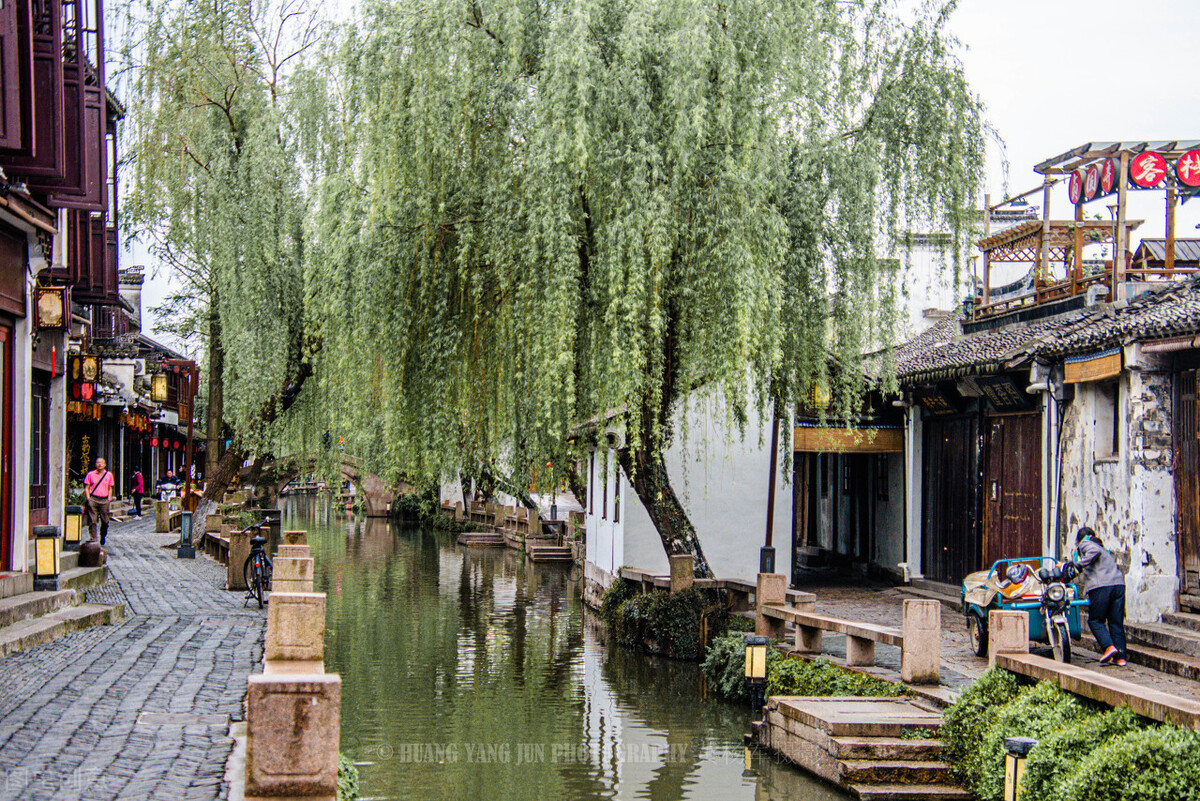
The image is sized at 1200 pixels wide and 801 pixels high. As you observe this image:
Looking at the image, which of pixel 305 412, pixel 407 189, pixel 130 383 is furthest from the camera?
pixel 130 383

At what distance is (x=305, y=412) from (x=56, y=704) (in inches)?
549

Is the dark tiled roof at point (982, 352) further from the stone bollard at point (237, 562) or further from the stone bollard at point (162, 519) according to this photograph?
the stone bollard at point (162, 519)

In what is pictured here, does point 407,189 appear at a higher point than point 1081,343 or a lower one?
higher

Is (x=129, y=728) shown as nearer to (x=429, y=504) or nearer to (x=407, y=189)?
(x=407, y=189)

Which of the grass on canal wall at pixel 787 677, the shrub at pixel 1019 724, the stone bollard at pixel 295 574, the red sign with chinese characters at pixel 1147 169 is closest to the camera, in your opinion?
the shrub at pixel 1019 724

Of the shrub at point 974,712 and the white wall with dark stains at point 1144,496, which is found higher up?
the white wall with dark stains at point 1144,496

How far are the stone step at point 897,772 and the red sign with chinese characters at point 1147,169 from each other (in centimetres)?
982

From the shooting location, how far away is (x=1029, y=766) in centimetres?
794

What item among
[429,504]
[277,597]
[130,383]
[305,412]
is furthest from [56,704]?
[429,504]

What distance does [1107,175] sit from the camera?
1617 centimetres

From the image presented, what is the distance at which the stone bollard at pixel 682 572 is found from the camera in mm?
15617

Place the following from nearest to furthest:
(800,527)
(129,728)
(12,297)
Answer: (129,728)
(12,297)
(800,527)

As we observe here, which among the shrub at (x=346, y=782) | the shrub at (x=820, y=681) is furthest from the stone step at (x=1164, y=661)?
the shrub at (x=346, y=782)

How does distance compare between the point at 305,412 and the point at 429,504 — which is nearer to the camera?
the point at 305,412
